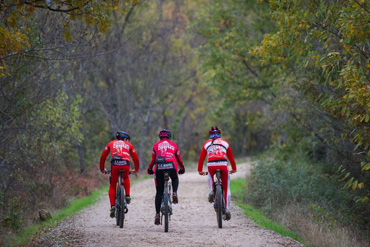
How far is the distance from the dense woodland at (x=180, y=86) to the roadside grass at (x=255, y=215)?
62 centimetres

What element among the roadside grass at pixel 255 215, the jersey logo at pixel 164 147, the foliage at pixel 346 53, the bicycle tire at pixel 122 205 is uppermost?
the foliage at pixel 346 53

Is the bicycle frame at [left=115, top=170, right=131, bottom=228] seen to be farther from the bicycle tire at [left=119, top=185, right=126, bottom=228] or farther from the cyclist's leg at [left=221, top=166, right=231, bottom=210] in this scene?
the cyclist's leg at [left=221, top=166, right=231, bottom=210]

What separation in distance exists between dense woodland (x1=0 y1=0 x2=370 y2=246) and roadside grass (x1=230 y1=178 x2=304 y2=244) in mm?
620

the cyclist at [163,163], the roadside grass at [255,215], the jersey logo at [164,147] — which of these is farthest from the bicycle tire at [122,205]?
the roadside grass at [255,215]

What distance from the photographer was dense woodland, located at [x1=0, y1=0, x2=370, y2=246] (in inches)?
408

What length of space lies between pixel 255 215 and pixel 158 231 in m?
4.80

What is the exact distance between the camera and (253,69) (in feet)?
95.6

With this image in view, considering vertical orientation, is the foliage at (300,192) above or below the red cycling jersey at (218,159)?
below

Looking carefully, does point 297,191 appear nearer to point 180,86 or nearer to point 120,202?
point 120,202

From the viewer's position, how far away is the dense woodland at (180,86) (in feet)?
34.0

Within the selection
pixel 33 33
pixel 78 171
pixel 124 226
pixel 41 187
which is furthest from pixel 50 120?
pixel 78 171

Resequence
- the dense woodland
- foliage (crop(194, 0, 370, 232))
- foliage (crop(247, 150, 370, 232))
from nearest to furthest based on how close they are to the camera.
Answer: foliage (crop(194, 0, 370, 232)), the dense woodland, foliage (crop(247, 150, 370, 232))

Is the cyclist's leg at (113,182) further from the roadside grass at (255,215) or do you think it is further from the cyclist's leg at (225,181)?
the roadside grass at (255,215)

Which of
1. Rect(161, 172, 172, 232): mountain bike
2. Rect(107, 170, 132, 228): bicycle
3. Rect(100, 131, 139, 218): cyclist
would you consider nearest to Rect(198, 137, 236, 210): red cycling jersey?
Rect(161, 172, 172, 232): mountain bike
